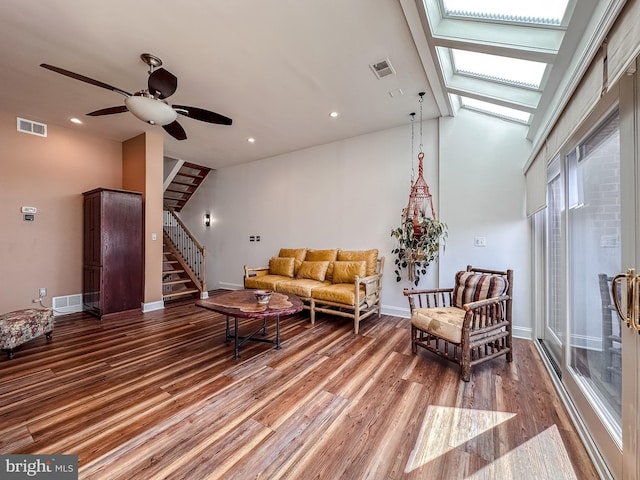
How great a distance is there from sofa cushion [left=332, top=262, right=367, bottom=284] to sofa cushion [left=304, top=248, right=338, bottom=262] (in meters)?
0.31

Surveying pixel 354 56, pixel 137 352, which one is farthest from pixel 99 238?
pixel 354 56

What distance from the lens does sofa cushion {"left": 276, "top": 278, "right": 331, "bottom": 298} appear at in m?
3.93

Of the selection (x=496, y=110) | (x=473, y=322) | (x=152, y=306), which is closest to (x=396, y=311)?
(x=473, y=322)

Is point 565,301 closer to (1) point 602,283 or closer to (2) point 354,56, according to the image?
(1) point 602,283

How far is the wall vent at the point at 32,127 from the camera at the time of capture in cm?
398

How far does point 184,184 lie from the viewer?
6.92m

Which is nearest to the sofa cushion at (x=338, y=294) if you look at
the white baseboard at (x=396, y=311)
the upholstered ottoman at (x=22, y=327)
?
the white baseboard at (x=396, y=311)

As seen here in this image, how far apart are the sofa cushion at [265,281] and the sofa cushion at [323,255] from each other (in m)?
0.56

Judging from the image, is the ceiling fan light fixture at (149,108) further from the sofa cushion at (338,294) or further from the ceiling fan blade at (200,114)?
the sofa cushion at (338,294)

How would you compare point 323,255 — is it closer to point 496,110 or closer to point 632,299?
point 496,110

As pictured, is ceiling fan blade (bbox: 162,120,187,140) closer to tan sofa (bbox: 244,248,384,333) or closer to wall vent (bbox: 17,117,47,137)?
tan sofa (bbox: 244,248,384,333)

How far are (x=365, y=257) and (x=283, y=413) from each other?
2724mm

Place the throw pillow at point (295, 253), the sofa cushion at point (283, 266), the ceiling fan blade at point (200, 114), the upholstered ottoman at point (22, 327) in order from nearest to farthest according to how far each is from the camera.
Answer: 1. the ceiling fan blade at point (200, 114)
2. the upholstered ottoman at point (22, 327)
3. the sofa cushion at point (283, 266)
4. the throw pillow at point (295, 253)

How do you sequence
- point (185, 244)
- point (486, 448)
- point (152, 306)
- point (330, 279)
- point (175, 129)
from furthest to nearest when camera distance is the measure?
point (185, 244), point (152, 306), point (330, 279), point (175, 129), point (486, 448)
